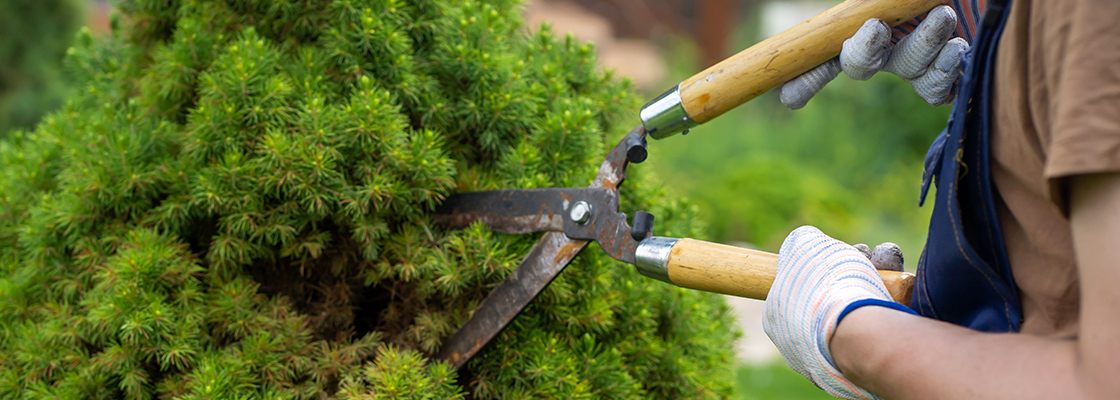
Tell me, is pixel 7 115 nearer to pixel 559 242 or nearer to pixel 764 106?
pixel 559 242

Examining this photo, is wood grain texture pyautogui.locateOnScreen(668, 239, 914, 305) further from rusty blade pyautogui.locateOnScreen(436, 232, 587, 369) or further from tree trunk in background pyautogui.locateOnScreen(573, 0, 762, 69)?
tree trunk in background pyautogui.locateOnScreen(573, 0, 762, 69)

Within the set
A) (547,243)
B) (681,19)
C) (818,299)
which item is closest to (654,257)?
(547,243)

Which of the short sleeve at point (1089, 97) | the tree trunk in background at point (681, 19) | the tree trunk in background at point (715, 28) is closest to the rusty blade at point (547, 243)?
the short sleeve at point (1089, 97)

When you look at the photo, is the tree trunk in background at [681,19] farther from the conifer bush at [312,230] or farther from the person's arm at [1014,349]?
the person's arm at [1014,349]

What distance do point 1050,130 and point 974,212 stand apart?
125 millimetres

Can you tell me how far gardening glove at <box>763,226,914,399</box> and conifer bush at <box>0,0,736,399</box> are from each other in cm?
36

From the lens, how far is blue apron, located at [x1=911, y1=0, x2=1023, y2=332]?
521mm

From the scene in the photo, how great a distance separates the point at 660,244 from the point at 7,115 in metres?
4.18

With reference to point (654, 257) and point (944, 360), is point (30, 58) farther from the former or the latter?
point (944, 360)

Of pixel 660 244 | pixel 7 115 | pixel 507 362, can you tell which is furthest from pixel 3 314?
pixel 7 115

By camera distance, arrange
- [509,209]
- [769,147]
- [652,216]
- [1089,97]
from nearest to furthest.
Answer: [1089,97] < [652,216] < [509,209] < [769,147]

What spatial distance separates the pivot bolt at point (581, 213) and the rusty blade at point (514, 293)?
1.2 inches

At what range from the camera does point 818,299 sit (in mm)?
576

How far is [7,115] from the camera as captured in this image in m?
3.63
